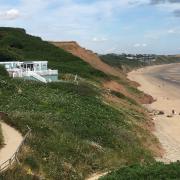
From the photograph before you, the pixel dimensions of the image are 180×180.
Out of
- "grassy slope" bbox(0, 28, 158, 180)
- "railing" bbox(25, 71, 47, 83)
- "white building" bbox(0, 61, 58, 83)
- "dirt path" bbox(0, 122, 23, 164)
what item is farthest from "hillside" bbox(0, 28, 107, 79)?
"dirt path" bbox(0, 122, 23, 164)

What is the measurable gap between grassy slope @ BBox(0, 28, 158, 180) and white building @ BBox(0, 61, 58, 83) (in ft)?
24.2

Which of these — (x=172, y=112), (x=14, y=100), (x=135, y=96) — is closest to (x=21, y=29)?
(x=135, y=96)

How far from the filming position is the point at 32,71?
210 feet

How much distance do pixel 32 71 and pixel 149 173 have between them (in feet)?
130

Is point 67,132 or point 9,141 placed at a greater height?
point 9,141

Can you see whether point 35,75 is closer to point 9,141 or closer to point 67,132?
point 67,132

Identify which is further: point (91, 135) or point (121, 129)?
point (121, 129)

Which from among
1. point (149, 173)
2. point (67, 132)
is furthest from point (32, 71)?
point (149, 173)

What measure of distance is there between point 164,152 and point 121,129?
133 inches

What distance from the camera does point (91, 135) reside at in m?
34.7

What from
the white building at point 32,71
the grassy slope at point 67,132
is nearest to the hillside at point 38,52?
the white building at point 32,71

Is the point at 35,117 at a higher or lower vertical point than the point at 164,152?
higher

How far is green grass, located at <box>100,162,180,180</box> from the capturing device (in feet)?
83.4

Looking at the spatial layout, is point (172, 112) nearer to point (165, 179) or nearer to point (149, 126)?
point (149, 126)
